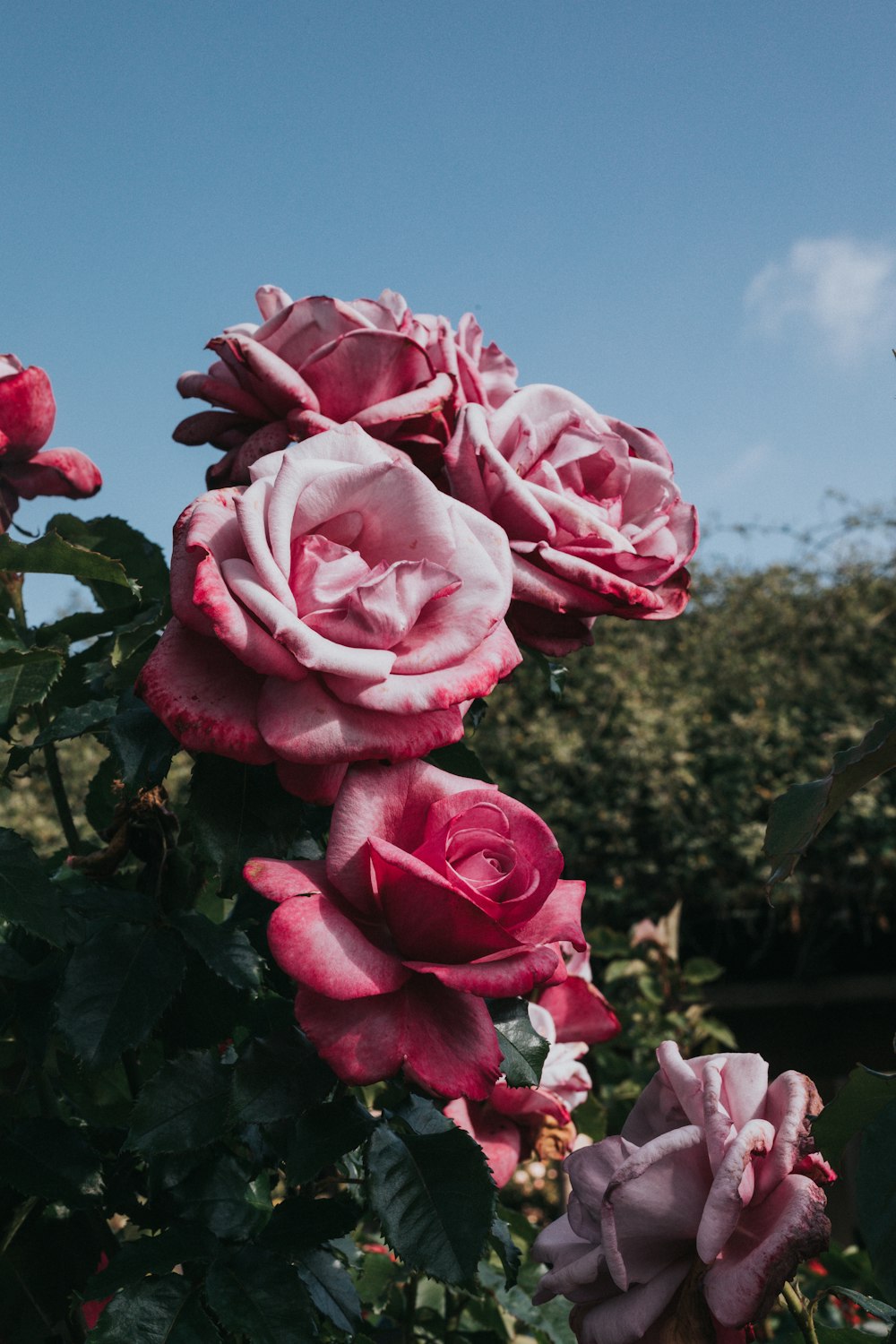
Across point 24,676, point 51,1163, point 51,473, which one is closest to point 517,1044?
point 51,1163

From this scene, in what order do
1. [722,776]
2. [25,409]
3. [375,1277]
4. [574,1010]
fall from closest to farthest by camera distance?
1. [25,409]
2. [574,1010]
3. [375,1277]
4. [722,776]

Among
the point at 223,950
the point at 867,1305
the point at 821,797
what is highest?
the point at 821,797

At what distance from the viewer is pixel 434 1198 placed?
0.71 m

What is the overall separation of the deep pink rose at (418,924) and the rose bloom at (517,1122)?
0.41 meters

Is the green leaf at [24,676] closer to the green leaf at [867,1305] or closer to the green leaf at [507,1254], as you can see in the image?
the green leaf at [507,1254]

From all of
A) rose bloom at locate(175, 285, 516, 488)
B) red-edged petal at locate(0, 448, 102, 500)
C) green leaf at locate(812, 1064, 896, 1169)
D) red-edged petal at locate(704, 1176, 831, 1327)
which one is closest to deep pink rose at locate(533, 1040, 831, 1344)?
red-edged petal at locate(704, 1176, 831, 1327)

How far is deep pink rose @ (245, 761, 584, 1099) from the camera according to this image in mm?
628

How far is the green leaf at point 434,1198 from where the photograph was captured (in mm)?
670

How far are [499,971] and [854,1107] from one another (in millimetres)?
206

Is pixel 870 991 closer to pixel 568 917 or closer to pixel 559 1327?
pixel 559 1327

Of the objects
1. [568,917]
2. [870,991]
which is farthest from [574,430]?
[870,991]

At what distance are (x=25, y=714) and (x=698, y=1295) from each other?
82 cm

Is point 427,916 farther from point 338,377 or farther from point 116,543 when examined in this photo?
point 116,543

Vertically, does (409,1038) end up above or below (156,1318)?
above
